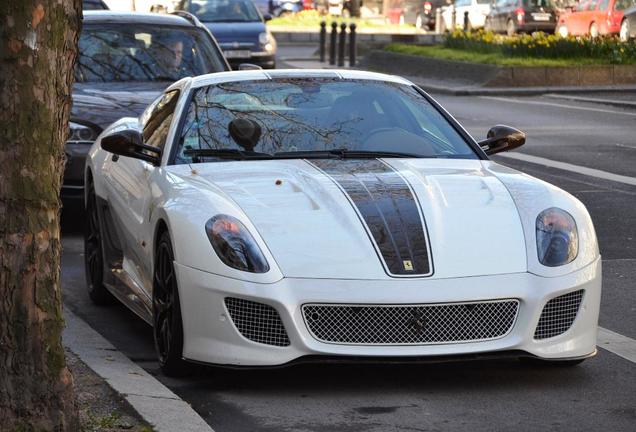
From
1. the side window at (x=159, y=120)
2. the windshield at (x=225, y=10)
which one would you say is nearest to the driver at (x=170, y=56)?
the side window at (x=159, y=120)

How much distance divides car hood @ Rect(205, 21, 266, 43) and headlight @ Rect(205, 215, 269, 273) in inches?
913

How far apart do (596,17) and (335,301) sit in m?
35.4

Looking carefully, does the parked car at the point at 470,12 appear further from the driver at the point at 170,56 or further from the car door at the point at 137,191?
the car door at the point at 137,191

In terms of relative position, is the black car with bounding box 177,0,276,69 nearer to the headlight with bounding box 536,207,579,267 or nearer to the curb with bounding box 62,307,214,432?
the curb with bounding box 62,307,214,432

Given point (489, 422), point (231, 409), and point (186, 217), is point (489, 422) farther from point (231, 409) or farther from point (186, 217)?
point (186, 217)

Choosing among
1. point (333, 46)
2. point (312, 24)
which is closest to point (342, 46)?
point (333, 46)

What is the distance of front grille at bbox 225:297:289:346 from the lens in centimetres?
643

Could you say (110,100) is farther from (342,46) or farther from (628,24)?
(628,24)

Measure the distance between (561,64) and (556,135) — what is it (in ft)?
35.5

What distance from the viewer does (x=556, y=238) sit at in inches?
267

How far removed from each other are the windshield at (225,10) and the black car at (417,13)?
84.4 ft

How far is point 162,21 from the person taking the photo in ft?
45.9

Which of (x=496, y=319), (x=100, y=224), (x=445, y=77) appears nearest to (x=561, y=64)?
(x=445, y=77)

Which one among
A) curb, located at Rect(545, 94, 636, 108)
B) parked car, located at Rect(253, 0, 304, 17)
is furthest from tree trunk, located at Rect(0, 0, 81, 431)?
parked car, located at Rect(253, 0, 304, 17)
